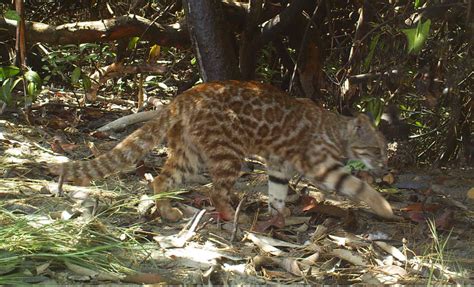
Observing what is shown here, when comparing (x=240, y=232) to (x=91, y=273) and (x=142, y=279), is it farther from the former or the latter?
(x=91, y=273)

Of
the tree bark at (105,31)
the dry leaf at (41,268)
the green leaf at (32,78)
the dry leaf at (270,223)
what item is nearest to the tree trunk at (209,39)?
the tree bark at (105,31)

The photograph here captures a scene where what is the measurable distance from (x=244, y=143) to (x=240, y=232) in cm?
78

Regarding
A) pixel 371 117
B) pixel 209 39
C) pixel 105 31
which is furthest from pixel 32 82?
pixel 371 117

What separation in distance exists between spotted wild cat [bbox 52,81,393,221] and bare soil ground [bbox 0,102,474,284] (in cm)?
23

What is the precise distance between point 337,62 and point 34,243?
448 centimetres

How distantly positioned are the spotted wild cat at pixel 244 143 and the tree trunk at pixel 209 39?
3.14 feet

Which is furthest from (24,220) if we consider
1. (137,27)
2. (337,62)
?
(337,62)

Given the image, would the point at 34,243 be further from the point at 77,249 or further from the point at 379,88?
the point at 379,88

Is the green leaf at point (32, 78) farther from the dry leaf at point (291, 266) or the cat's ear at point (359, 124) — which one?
the dry leaf at point (291, 266)

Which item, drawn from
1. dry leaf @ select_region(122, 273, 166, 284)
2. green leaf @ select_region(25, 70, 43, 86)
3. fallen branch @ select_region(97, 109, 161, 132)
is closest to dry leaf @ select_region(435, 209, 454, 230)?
dry leaf @ select_region(122, 273, 166, 284)

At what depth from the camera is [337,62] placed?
7.83 m

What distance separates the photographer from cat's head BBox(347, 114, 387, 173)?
5879mm

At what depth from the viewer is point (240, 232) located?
5.24m

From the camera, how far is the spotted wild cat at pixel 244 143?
5.49 metres
